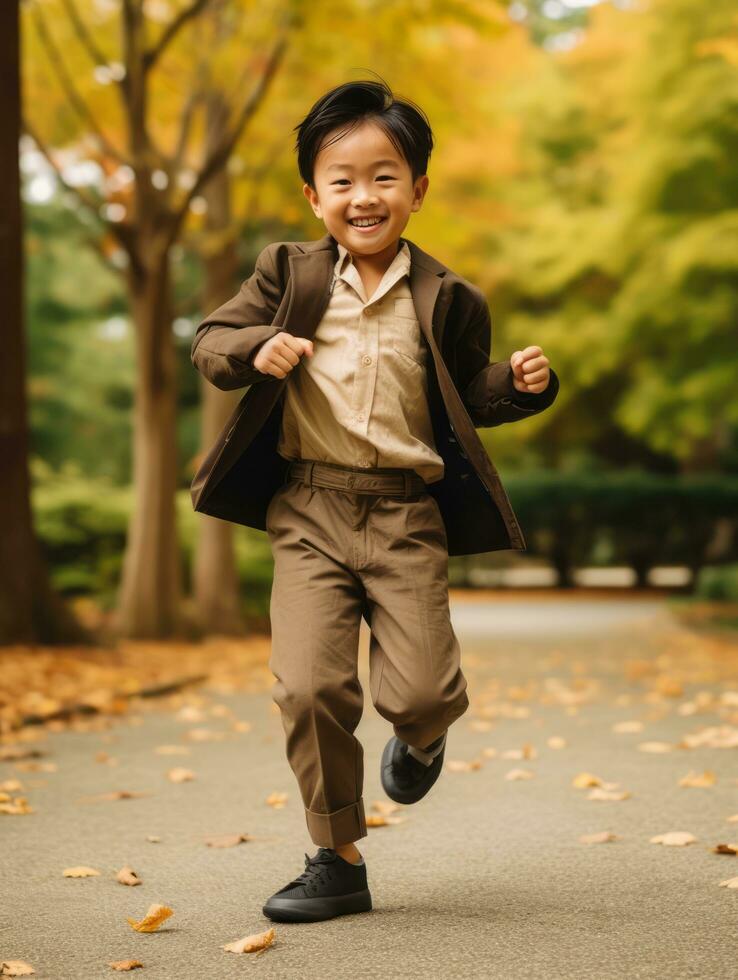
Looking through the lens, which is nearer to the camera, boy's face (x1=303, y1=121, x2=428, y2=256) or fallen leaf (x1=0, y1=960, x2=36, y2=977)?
fallen leaf (x1=0, y1=960, x2=36, y2=977)

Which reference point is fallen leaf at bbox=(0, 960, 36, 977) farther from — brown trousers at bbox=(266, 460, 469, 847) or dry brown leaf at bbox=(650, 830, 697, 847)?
dry brown leaf at bbox=(650, 830, 697, 847)

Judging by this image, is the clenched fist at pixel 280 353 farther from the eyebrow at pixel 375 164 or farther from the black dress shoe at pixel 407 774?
the black dress shoe at pixel 407 774

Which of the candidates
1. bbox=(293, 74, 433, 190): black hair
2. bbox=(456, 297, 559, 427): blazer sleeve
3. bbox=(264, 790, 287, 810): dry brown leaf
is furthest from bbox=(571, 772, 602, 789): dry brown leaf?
bbox=(293, 74, 433, 190): black hair

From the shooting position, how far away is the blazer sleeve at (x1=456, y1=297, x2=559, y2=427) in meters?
3.63

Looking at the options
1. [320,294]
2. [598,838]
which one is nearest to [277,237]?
[598,838]

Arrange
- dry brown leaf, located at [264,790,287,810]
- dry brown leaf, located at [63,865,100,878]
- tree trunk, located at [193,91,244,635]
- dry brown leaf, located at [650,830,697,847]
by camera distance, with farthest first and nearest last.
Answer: tree trunk, located at [193,91,244,635]
dry brown leaf, located at [264,790,287,810]
dry brown leaf, located at [650,830,697,847]
dry brown leaf, located at [63,865,100,878]

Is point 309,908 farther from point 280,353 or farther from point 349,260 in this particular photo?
point 349,260

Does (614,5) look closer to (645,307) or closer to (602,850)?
(645,307)

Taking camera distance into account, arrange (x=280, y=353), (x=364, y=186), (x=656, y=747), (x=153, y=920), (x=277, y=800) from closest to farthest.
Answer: (x=280, y=353) < (x=153, y=920) < (x=364, y=186) < (x=277, y=800) < (x=656, y=747)

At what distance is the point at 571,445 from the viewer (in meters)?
30.6

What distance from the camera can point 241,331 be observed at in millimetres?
3453

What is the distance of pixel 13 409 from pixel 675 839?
23.3 ft

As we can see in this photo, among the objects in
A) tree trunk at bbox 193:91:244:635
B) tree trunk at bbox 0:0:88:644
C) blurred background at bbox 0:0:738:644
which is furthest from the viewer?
tree trunk at bbox 193:91:244:635

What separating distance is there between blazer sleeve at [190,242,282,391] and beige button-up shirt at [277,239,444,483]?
169 millimetres
